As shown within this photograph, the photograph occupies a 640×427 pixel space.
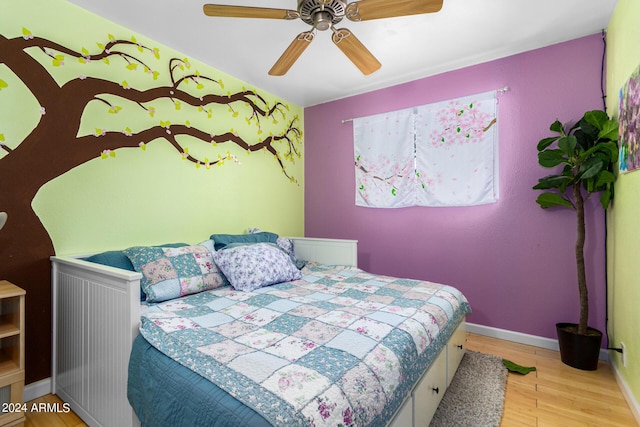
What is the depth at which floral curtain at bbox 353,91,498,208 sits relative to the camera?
8.50ft

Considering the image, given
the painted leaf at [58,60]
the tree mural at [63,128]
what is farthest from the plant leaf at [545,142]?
the painted leaf at [58,60]

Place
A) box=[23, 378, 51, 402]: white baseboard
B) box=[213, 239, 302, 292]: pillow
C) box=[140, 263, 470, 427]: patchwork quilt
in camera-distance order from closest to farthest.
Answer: box=[140, 263, 470, 427]: patchwork quilt
box=[23, 378, 51, 402]: white baseboard
box=[213, 239, 302, 292]: pillow

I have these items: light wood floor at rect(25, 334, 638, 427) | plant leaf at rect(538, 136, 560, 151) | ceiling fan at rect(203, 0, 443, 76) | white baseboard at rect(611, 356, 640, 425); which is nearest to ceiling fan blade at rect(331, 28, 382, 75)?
ceiling fan at rect(203, 0, 443, 76)

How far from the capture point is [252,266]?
2059 mm

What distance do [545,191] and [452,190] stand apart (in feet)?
2.24

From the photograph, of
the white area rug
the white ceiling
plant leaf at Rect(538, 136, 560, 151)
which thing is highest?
the white ceiling

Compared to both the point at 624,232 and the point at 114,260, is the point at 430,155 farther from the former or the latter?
the point at 114,260

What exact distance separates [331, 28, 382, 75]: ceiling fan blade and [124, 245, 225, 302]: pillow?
1599mm

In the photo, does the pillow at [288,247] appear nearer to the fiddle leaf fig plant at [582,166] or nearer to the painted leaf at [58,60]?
the painted leaf at [58,60]

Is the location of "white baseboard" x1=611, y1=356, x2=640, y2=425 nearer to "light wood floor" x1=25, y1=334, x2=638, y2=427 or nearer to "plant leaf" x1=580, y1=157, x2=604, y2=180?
"light wood floor" x1=25, y1=334, x2=638, y2=427

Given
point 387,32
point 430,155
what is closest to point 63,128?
point 387,32

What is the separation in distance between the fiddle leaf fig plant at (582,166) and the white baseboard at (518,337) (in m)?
0.34

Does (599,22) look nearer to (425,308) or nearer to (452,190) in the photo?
(452,190)

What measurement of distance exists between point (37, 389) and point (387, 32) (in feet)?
10.4
